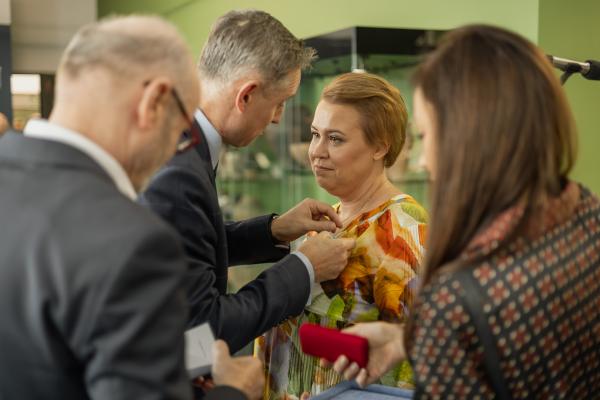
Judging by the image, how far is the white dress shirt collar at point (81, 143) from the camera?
45.6 inches

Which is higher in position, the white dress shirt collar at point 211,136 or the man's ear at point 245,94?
the man's ear at point 245,94

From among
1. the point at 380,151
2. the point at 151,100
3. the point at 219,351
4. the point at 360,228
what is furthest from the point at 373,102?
the point at 151,100

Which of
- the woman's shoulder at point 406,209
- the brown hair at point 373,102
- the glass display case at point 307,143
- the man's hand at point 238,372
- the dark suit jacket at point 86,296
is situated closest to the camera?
the dark suit jacket at point 86,296

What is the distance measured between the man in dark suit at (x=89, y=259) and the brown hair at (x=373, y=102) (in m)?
1.20

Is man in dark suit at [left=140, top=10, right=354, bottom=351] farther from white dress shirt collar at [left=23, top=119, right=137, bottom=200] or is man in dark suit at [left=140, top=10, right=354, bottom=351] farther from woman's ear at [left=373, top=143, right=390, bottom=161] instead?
white dress shirt collar at [left=23, top=119, right=137, bottom=200]

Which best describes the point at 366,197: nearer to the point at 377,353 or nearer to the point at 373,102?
the point at 373,102

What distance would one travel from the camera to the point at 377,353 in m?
1.58

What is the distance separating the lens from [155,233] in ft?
3.39

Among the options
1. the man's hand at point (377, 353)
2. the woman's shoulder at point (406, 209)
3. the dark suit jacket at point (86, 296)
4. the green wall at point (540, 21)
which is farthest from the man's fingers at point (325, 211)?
the green wall at point (540, 21)

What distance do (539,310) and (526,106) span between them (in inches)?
13.3

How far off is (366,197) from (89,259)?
4.77 ft

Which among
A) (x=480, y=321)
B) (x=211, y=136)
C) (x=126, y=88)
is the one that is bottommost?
(x=480, y=321)

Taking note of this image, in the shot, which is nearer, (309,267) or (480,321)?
(480,321)

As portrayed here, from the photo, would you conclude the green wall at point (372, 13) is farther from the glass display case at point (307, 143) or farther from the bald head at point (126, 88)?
the bald head at point (126, 88)
